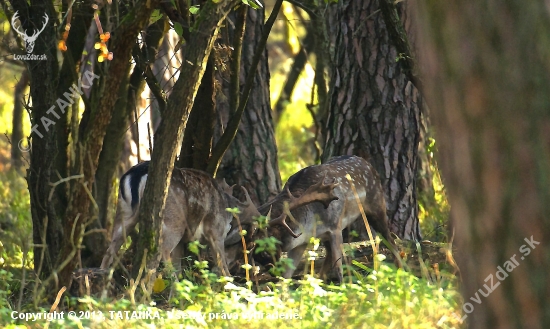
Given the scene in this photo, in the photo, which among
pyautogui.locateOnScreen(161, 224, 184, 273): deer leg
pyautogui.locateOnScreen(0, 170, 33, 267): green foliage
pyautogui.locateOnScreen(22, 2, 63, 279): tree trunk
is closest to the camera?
pyautogui.locateOnScreen(22, 2, 63, 279): tree trunk

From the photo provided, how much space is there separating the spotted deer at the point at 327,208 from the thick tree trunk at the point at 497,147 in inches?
196

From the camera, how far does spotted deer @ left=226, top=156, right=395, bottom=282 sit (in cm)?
817

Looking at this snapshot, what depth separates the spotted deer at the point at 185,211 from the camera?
7.70m

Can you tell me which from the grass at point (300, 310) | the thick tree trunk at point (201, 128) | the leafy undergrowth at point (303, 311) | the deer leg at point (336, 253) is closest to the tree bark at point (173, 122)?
the grass at point (300, 310)

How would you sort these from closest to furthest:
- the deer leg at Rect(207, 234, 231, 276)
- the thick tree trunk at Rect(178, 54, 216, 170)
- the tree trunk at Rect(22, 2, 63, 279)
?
1. the tree trunk at Rect(22, 2, 63, 279)
2. the deer leg at Rect(207, 234, 231, 276)
3. the thick tree trunk at Rect(178, 54, 216, 170)

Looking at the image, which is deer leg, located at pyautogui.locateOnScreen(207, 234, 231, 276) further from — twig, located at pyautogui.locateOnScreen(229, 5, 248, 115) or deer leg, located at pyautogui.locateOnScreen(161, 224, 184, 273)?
twig, located at pyautogui.locateOnScreen(229, 5, 248, 115)

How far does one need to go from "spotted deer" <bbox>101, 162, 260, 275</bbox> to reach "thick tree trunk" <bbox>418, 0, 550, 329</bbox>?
15.7 ft

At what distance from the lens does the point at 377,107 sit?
930 cm

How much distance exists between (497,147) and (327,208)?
229 inches

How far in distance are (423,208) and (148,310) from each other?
6.81 m

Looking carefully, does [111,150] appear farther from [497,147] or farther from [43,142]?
[497,147]

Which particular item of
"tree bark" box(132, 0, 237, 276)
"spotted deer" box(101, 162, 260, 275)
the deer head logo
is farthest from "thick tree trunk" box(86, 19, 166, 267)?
"tree bark" box(132, 0, 237, 276)

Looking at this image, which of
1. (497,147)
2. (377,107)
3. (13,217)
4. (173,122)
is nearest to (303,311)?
(173,122)

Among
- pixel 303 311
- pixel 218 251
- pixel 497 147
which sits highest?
pixel 497 147
